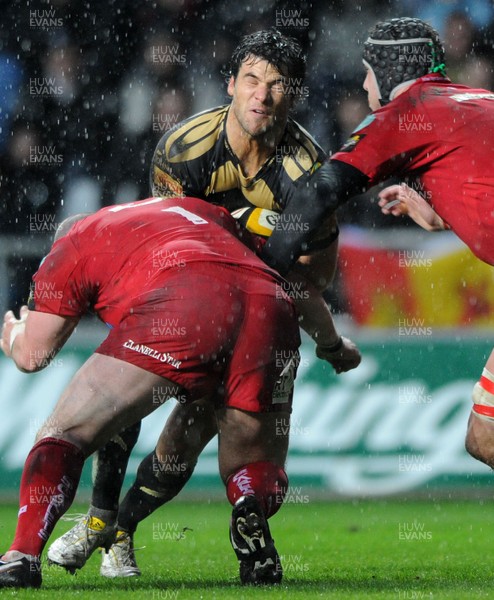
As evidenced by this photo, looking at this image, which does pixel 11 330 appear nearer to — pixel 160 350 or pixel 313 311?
pixel 160 350

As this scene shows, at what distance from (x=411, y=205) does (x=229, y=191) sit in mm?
1137

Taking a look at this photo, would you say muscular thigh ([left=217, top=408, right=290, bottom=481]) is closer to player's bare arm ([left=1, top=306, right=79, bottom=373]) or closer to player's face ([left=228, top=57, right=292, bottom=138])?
player's bare arm ([left=1, top=306, right=79, bottom=373])

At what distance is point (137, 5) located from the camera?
392 inches

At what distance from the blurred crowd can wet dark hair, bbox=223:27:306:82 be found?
13.6 feet

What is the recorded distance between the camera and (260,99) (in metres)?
5.18

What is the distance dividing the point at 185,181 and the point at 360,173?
1432 mm

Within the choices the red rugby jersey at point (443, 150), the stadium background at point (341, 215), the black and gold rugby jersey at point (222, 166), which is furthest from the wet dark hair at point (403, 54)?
the stadium background at point (341, 215)

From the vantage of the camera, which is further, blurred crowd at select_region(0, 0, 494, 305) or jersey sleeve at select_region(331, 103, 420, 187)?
blurred crowd at select_region(0, 0, 494, 305)

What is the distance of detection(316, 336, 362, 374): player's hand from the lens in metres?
5.61

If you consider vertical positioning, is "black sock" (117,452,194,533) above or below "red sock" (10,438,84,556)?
below

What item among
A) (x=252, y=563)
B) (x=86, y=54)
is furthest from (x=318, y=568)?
(x=86, y=54)

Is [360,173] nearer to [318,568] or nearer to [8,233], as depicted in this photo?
[318,568]

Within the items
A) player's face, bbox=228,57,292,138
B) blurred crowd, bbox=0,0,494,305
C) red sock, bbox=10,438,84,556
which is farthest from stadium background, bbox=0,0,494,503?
red sock, bbox=10,438,84,556

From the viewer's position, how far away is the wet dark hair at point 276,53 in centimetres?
528
